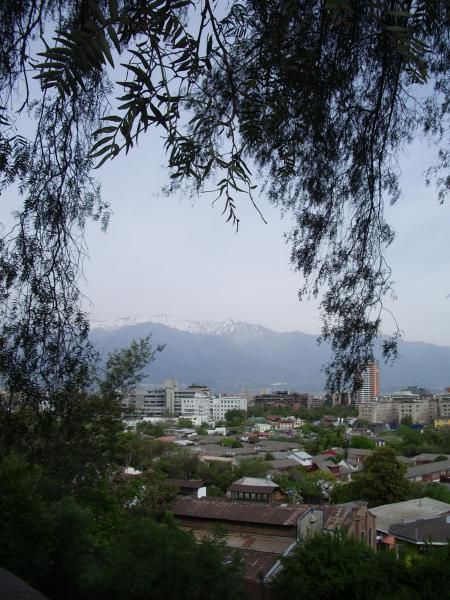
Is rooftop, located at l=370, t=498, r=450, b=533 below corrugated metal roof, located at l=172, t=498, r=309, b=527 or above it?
below

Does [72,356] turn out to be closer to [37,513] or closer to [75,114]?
[75,114]

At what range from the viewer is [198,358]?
134250 mm

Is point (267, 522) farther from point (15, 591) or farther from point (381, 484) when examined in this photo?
point (381, 484)

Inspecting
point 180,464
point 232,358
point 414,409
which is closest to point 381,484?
point 180,464

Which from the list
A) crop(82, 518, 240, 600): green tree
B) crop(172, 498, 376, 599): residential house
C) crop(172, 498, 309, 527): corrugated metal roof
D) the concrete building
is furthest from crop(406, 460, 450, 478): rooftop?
the concrete building

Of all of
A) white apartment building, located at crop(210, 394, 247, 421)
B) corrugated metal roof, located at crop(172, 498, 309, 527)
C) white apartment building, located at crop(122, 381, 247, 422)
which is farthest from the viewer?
white apartment building, located at crop(210, 394, 247, 421)

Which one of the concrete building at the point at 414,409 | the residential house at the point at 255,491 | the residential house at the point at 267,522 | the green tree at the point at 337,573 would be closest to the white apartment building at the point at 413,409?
the concrete building at the point at 414,409

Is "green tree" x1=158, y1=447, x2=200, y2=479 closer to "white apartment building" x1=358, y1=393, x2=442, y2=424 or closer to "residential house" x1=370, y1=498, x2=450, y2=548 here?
"residential house" x1=370, y1=498, x2=450, y2=548

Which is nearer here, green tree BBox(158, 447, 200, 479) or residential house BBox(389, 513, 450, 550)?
residential house BBox(389, 513, 450, 550)

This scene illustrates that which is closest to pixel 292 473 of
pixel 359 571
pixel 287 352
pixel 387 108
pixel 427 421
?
pixel 359 571

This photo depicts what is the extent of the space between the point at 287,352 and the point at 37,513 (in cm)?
12464

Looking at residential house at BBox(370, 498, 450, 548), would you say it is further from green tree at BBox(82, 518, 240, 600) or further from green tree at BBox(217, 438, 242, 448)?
green tree at BBox(217, 438, 242, 448)

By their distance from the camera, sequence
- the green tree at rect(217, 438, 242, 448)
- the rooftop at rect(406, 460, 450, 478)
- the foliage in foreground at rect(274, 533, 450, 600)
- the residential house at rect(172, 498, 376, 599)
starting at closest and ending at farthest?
1. the foliage in foreground at rect(274, 533, 450, 600)
2. the residential house at rect(172, 498, 376, 599)
3. the rooftop at rect(406, 460, 450, 478)
4. the green tree at rect(217, 438, 242, 448)

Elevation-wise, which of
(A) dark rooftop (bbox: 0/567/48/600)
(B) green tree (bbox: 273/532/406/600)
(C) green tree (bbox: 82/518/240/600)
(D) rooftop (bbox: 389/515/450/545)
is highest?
(A) dark rooftop (bbox: 0/567/48/600)
